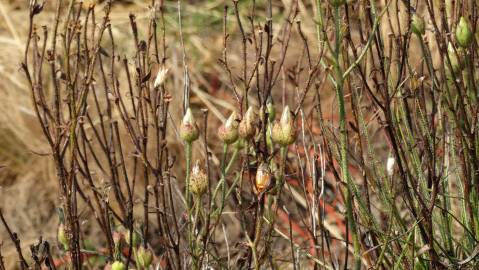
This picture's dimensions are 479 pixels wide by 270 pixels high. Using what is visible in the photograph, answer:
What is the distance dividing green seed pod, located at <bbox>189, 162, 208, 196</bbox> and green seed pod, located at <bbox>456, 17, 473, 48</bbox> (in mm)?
576

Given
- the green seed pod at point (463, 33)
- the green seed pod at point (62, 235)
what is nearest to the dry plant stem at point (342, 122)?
the green seed pod at point (463, 33)

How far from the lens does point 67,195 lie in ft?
5.66

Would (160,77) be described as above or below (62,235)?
above

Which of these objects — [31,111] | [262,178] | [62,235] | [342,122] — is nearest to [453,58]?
[342,122]

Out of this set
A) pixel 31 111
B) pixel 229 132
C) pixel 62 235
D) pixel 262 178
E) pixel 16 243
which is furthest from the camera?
pixel 31 111

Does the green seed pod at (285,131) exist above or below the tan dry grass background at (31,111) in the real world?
above

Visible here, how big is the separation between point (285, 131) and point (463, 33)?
45 centimetres

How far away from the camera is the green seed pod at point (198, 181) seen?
160cm

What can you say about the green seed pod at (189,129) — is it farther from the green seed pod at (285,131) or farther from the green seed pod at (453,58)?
the green seed pod at (453,58)

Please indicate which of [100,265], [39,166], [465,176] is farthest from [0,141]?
[465,176]

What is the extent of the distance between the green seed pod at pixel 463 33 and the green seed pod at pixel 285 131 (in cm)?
42

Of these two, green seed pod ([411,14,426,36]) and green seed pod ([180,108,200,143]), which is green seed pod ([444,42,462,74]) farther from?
green seed pod ([180,108,200,143])

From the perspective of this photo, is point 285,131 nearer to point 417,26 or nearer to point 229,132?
point 229,132

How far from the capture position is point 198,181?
1.60 metres
